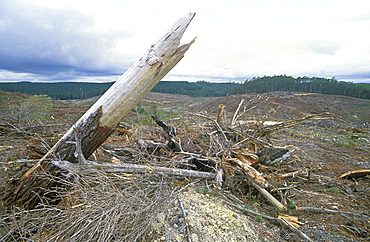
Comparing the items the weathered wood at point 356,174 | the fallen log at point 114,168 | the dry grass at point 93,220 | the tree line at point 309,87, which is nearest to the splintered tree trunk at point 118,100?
the fallen log at point 114,168

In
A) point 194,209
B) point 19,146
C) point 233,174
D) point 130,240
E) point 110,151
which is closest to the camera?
point 130,240

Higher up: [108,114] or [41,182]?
[108,114]

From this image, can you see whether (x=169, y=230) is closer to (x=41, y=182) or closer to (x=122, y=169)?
(x=122, y=169)

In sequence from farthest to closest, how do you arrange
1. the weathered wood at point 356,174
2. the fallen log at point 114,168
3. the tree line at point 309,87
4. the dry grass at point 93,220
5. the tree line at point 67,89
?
the tree line at point 67,89, the tree line at point 309,87, the weathered wood at point 356,174, the fallen log at point 114,168, the dry grass at point 93,220

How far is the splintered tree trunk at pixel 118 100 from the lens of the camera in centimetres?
231

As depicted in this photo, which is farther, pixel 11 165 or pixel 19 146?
pixel 19 146

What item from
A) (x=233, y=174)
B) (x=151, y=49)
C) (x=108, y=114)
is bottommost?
(x=233, y=174)

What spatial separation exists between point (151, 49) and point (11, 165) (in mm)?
3243

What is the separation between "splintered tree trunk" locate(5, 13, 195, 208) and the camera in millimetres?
2314

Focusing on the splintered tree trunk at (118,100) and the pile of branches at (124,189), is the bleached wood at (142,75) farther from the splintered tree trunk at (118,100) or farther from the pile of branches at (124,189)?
the pile of branches at (124,189)

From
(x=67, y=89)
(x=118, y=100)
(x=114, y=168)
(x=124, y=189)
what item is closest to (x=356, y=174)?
(x=124, y=189)

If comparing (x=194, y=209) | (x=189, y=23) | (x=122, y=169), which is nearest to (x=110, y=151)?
(x=122, y=169)

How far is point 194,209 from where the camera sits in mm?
2195

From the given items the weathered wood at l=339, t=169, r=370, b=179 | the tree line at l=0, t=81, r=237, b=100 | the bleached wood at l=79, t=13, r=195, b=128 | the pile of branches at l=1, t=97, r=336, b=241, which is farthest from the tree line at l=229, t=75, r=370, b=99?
the bleached wood at l=79, t=13, r=195, b=128
